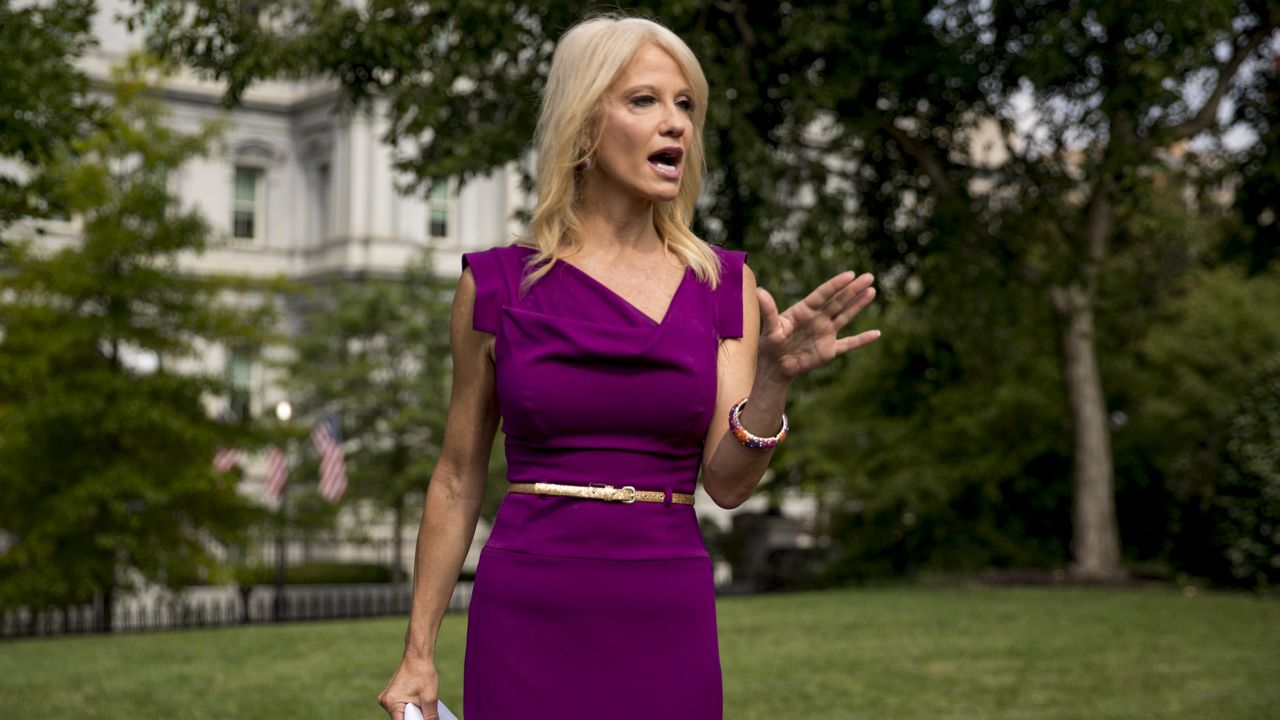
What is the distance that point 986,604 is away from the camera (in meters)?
21.4

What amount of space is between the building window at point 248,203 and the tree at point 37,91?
1663 inches

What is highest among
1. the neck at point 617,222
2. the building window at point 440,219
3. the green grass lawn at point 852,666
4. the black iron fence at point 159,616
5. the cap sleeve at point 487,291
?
the building window at point 440,219

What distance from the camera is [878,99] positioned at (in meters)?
21.0

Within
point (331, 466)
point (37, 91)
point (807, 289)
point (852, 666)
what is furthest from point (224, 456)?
point (852, 666)

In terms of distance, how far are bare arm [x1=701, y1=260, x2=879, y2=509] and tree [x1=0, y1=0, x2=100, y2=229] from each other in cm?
995

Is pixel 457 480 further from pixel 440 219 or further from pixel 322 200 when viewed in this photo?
pixel 322 200

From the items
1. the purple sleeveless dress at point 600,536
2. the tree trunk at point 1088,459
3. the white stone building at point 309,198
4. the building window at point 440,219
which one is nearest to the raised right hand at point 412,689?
the purple sleeveless dress at point 600,536

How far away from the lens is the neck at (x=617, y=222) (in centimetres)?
352

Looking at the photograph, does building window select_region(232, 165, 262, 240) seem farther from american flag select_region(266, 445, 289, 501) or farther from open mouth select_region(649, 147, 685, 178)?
open mouth select_region(649, 147, 685, 178)

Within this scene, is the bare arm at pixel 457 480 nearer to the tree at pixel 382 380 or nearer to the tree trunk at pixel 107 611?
the tree trunk at pixel 107 611

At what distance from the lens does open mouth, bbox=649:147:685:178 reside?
3.46 metres

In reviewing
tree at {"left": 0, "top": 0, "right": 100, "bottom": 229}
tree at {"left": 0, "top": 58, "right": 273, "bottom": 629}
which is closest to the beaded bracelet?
tree at {"left": 0, "top": 0, "right": 100, "bottom": 229}

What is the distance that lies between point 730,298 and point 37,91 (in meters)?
10.8

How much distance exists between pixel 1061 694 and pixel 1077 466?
1527cm
